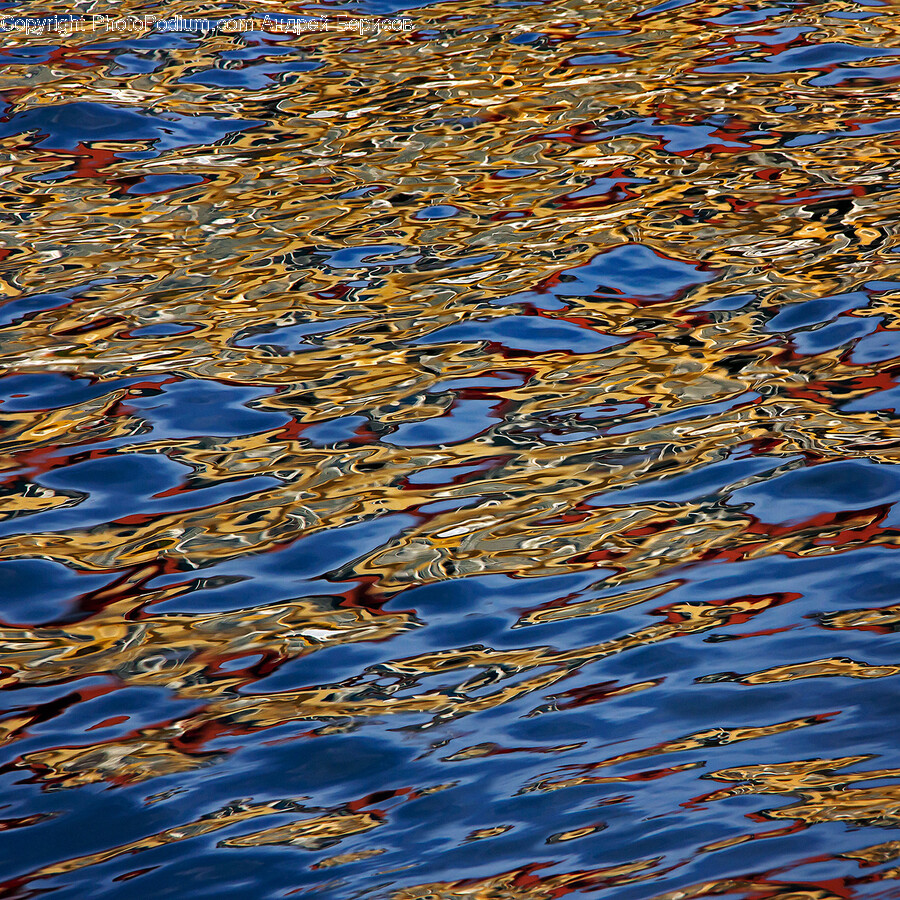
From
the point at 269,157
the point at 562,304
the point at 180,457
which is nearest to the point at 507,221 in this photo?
the point at 562,304

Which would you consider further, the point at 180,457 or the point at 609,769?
the point at 180,457

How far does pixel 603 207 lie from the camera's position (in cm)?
565

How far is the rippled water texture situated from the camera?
2389mm

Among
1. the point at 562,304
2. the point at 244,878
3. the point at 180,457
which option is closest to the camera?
the point at 244,878

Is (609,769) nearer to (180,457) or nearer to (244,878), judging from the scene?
(244,878)

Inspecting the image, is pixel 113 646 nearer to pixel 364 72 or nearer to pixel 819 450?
pixel 819 450

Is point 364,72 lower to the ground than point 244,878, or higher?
higher

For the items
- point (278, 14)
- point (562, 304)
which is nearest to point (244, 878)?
point (562, 304)

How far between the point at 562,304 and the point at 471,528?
1.65 m

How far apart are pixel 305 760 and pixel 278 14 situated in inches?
292

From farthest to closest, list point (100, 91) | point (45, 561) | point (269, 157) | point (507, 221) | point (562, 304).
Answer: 1. point (100, 91)
2. point (269, 157)
3. point (507, 221)
4. point (562, 304)
5. point (45, 561)

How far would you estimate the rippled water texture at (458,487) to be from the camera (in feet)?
7.84

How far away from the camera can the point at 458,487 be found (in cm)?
368

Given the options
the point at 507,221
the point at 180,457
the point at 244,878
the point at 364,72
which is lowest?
the point at 244,878
